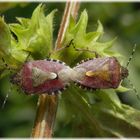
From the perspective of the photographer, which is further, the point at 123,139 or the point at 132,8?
the point at 132,8

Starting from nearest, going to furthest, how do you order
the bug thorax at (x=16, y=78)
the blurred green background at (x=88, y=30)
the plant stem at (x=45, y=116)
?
the plant stem at (x=45, y=116)
the bug thorax at (x=16, y=78)
the blurred green background at (x=88, y=30)

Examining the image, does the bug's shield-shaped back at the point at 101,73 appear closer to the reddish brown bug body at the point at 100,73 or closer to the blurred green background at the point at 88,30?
the reddish brown bug body at the point at 100,73

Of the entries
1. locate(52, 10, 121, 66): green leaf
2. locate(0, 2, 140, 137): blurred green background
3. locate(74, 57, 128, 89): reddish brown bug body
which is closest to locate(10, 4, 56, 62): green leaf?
locate(52, 10, 121, 66): green leaf

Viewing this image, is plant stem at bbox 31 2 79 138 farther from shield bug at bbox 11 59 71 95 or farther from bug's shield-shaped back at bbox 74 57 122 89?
bug's shield-shaped back at bbox 74 57 122 89

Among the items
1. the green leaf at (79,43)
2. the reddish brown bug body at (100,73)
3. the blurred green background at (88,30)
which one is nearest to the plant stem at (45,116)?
the green leaf at (79,43)

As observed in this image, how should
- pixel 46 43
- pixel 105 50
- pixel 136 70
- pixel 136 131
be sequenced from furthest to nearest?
pixel 136 70, pixel 136 131, pixel 105 50, pixel 46 43

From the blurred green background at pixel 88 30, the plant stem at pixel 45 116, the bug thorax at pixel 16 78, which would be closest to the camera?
the plant stem at pixel 45 116

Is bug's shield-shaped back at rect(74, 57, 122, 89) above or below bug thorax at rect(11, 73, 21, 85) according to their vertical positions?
above

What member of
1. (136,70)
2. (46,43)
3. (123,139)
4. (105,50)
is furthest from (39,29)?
(136,70)

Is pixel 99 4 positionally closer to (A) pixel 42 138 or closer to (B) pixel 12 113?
(B) pixel 12 113
